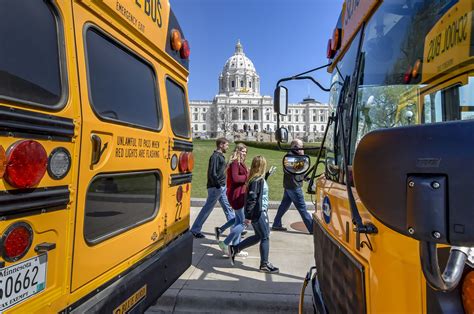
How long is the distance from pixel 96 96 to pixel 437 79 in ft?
6.43

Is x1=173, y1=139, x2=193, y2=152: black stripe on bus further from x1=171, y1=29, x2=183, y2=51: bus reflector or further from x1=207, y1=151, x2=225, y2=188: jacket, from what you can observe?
x1=207, y1=151, x2=225, y2=188: jacket

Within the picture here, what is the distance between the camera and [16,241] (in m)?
1.56

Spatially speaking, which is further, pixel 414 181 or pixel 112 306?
pixel 112 306

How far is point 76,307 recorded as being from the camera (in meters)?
1.99

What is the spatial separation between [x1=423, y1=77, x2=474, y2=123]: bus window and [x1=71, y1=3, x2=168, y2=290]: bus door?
1853 mm

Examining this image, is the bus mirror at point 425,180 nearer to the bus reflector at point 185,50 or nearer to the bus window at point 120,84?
the bus window at point 120,84

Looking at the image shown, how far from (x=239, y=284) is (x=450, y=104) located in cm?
329

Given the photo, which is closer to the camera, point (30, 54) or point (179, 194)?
point (30, 54)

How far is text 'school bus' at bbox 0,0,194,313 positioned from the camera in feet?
5.16

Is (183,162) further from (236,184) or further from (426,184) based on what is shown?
(426,184)

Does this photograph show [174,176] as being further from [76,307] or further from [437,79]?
[437,79]

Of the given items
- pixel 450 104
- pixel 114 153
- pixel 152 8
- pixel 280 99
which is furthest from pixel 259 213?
pixel 450 104

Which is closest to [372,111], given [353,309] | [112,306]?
[353,309]

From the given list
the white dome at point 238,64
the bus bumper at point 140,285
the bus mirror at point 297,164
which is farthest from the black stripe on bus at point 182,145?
the white dome at point 238,64
